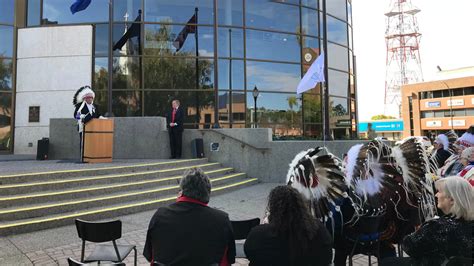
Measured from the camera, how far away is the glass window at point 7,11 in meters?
18.2

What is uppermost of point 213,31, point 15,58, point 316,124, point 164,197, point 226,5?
point 226,5

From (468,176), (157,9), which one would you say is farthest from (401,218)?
(157,9)

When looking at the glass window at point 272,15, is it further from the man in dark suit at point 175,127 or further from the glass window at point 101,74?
the man in dark suit at point 175,127

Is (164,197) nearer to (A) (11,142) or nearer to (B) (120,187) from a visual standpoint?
(B) (120,187)

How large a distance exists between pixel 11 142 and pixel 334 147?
47.9 ft

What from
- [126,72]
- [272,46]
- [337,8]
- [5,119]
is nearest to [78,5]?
[126,72]

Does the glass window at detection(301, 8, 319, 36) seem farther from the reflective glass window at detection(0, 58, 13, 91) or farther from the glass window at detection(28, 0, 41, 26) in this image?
the reflective glass window at detection(0, 58, 13, 91)

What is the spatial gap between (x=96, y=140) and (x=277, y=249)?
30.9 feet

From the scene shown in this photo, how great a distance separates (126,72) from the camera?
59.3 feet

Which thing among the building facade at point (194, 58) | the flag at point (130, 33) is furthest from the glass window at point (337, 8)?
the flag at point (130, 33)

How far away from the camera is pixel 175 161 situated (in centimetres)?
1218

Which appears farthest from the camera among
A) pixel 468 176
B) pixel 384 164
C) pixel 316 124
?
pixel 316 124

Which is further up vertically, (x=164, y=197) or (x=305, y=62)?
(x=305, y=62)

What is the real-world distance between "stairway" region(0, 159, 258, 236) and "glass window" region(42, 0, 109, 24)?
10.9 m
